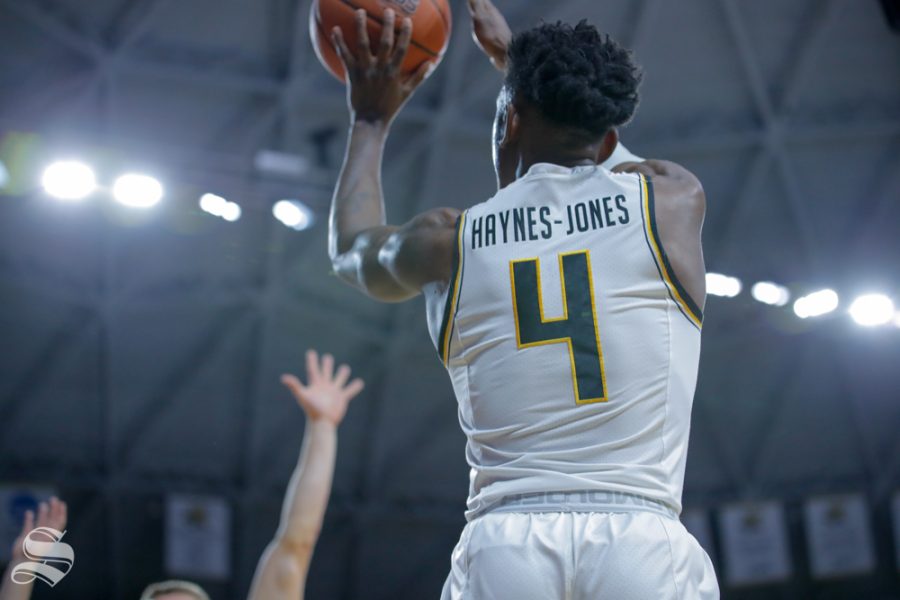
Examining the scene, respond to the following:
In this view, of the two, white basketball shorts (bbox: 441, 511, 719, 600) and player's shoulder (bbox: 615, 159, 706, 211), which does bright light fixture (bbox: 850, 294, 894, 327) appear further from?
white basketball shorts (bbox: 441, 511, 719, 600)

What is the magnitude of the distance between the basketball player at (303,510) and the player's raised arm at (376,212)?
127cm

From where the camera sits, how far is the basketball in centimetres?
379

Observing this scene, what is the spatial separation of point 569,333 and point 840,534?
1437 centimetres

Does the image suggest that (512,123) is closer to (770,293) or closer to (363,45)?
(363,45)

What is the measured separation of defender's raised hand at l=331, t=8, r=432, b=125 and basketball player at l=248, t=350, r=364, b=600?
1435mm

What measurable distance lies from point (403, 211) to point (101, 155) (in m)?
3.59

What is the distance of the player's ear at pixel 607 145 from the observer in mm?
2934

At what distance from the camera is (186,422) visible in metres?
14.6

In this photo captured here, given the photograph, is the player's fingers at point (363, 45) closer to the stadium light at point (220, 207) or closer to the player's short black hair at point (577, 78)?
the player's short black hair at point (577, 78)

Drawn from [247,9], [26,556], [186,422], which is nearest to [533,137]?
[26,556]

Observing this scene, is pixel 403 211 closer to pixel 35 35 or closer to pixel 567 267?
pixel 35 35

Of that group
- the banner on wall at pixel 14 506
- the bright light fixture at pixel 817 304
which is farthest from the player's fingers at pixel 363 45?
the banner on wall at pixel 14 506

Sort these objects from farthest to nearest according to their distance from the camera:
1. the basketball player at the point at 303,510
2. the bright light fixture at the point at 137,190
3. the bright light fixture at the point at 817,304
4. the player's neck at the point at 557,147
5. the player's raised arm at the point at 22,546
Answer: the bright light fixture at the point at 817,304, the bright light fixture at the point at 137,190, the basketball player at the point at 303,510, the player's raised arm at the point at 22,546, the player's neck at the point at 557,147

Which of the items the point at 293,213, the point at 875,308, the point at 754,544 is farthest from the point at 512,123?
the point at 754,544
